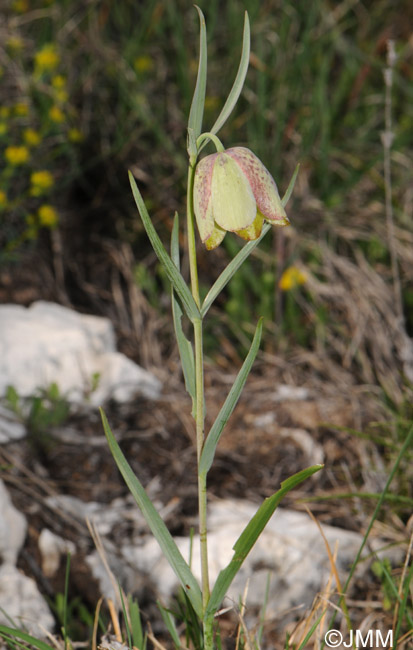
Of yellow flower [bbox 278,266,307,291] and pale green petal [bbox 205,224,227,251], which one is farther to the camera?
yellow flower [bbox 278,266,307,291]

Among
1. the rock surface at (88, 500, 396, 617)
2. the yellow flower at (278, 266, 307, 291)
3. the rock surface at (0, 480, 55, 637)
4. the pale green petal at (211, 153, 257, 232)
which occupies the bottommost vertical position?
the rock surface at (88, 500, 396, 617)

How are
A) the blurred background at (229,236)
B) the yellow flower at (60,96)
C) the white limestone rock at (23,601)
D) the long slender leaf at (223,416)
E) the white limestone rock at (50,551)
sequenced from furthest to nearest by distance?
1. the yellow flower at (60,96)
2. the blurred background at (229,236)
3. the white limestone rock at (50,551)
4. the white limestone rock at (23,601)
5. the long slender leaf at (223,416)

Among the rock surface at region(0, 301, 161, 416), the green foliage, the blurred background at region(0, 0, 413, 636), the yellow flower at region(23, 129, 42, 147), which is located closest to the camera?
the green foliage

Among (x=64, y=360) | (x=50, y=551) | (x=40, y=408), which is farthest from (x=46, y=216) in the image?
(x=50, y=551)

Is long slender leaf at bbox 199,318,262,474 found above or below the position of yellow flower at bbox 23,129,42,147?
below

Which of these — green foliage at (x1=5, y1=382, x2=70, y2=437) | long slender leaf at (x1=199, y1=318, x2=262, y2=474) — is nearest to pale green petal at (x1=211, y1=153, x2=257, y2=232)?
long slender leaf at (x1=199, y1=318, x2=262, y2=474)

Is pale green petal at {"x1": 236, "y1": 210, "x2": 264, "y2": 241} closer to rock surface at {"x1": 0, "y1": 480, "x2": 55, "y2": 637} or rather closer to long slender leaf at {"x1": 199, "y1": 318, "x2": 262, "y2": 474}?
long slender leaf at {"x1": 199, "y1": 318, "x2": 262, "y2": 474}

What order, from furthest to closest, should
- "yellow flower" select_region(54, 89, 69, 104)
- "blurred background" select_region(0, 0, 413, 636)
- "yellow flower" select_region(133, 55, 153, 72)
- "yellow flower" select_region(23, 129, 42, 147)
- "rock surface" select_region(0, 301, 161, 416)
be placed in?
"yellow flower" select_region(133, 55, 153, 72)
"yellow flower" select_region(54, 89, 69, 104)
"yellow flower" select_region(23, 129, 42, 147)
"blurred background" select_region(0, 0, 413, 636)
"rock surface" select_region(0, 301, 161, 416)

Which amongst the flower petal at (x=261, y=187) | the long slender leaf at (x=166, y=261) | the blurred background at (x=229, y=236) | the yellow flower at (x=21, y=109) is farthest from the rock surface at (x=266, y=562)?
the yellow flower at (x=21, y=109)

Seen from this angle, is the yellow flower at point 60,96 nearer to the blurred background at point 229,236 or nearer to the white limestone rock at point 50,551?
the blurred background at point 229,236
